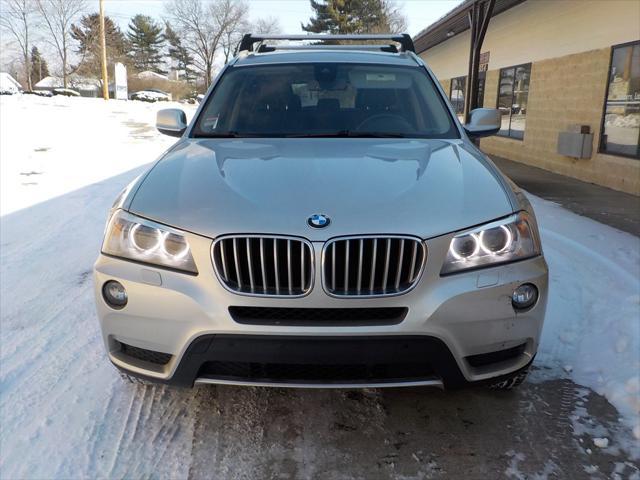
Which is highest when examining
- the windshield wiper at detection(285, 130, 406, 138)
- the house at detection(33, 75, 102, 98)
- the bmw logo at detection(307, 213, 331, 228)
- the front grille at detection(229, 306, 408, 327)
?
the house at detection(33, 75, 102, 98)

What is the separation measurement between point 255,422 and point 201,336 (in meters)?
0.70

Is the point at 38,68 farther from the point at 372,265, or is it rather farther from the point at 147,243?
the point at 372,265

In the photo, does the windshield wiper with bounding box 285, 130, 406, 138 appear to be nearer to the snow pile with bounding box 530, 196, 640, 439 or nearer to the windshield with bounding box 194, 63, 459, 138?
the windshield with bounding box 194, 63, 459, 138

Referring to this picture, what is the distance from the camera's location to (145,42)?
8356 cm

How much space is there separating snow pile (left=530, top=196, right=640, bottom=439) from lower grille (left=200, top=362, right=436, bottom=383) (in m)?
1.19

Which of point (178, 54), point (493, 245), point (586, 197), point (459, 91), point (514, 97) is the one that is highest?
point (178, 54)

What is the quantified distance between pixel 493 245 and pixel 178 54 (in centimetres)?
8853

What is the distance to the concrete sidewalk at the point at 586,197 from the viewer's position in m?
7.17

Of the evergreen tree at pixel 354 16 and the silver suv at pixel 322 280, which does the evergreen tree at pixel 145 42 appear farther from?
the silver suv at pixel 322 280

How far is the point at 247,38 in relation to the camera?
16.1 ft

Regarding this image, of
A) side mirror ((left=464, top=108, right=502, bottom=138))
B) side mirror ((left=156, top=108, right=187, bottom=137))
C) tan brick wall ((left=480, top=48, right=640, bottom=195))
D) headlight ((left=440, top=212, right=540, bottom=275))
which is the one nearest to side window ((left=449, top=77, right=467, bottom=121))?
tan brick wall ((left=480, top=48, right=640, bottom=195))

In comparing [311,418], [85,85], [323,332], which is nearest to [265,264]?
[323,332]

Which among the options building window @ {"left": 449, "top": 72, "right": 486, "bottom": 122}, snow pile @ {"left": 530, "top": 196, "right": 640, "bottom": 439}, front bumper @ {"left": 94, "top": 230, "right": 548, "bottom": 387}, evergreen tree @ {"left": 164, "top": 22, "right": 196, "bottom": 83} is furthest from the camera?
evergreen tree @ {"left": 164, "top": 22, "right": 196, "bottom": 83}

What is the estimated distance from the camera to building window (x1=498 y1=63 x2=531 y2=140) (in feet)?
45.8
